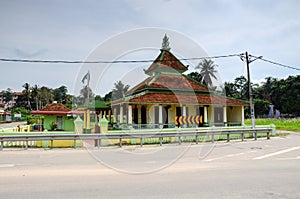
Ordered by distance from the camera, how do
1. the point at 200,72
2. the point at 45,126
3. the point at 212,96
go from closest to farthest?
the point at 212,96 < the point at 45,126 < the point at 200,72

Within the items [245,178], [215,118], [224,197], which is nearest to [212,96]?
[215,118]

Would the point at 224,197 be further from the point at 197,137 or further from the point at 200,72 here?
the point at 200,72

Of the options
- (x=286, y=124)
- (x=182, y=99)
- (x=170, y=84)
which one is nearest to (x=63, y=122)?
(x=170, y=84)

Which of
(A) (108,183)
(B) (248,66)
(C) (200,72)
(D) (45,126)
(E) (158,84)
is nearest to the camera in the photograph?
(A) (108,183)

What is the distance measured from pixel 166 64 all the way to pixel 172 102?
5.99 metres

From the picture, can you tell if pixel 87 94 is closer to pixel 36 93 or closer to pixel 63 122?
pixel 63 122

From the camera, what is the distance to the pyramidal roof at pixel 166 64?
29320 millimetres

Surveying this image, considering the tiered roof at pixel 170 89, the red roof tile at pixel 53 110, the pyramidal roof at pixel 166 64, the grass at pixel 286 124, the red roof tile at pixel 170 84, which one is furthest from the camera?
the grass at pixel 286 124

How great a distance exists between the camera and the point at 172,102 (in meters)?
25.2

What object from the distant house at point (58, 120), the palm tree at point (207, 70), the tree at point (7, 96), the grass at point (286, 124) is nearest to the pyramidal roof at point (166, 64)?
the distant house at point (58, 120)

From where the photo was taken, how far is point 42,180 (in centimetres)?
717

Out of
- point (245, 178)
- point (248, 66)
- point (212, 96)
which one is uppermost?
point (248, 66)

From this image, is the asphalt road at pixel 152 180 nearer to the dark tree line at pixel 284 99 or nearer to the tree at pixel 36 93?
the dark tree line at pixel 284 99

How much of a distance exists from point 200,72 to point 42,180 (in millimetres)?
61397
